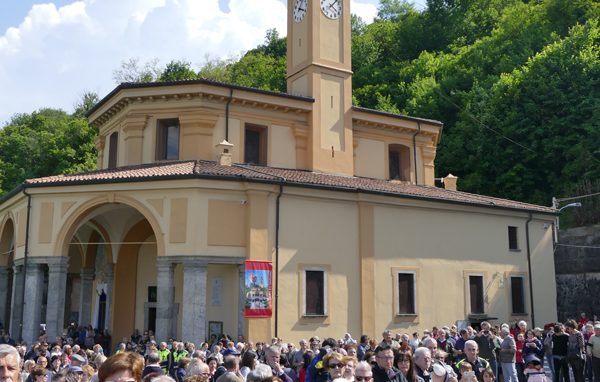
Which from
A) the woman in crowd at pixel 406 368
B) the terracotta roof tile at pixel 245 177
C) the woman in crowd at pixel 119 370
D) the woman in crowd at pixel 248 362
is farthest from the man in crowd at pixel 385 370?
the terracotta roof tile at pixel 245 177

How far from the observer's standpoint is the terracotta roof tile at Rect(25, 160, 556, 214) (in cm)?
2203

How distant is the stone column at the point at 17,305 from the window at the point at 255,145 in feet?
33.1

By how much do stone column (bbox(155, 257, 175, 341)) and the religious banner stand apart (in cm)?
253

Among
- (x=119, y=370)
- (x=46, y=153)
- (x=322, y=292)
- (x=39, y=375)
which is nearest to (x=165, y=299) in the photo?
(x=322, y=292)

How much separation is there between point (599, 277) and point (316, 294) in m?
17.5

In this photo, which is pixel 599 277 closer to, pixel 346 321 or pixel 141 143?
pixel 346 321

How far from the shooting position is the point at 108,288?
87.7 ft

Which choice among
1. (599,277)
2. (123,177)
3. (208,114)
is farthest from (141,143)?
(599,277)

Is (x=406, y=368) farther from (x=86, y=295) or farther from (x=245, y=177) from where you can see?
(x=86, y=295)

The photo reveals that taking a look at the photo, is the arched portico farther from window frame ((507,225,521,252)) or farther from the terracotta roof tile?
window frame ((507,225,521,252))

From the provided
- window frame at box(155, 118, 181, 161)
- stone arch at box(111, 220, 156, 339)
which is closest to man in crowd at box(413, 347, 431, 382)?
stone arch at box(111, 220, 156, 339)

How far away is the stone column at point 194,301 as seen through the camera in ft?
67.9

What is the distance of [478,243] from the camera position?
27.7 m

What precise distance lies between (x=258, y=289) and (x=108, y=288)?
28.0 ft
